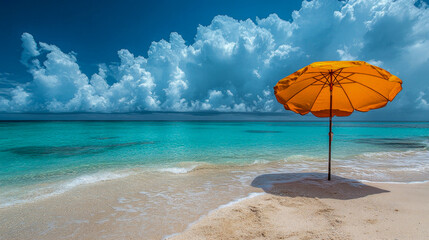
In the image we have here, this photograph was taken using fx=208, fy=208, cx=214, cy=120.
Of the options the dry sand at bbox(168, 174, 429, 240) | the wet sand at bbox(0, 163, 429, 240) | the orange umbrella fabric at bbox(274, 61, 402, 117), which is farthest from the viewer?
the orange umbrella fabric at bbox(274, 61, 402, 117)

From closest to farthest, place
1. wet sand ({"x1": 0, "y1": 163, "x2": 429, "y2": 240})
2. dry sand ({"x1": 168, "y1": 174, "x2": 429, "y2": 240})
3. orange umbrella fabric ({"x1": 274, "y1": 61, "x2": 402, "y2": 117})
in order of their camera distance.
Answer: dry sand ({"x1": 168, "y1": 174, "x2": 429, "y2": 240}) → wet sand ({"x1": 0, "y1": 163, "x2": 429, "y2": 240}) → orange umbrella fabric ({"x1": 274, "y1": 61, "x2": 402, "y2": 117})

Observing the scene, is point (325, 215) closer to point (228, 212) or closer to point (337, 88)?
point (228, 212)

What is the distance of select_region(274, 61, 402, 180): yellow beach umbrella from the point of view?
212 inches

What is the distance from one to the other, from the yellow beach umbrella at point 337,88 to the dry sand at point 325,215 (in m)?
2.06

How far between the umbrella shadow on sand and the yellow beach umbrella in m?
1.41

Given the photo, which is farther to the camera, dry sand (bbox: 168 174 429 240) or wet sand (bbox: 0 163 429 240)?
wet sand (bbox: 0 163 429 240)

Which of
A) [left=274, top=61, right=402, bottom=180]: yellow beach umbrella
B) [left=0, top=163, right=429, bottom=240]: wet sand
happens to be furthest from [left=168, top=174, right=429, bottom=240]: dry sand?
[left=274, top=61, right=402, bottom=180]: yellow beach umbrella

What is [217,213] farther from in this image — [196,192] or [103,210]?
[103,210]

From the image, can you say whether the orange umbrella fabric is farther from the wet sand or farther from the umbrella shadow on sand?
the wet sand

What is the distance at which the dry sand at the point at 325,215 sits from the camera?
343cm

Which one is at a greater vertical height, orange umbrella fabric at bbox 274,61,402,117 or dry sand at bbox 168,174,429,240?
orange umbrella fabric at bbox 274,61,402,117

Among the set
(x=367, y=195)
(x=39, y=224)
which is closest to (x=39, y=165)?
(x=39, y=224)

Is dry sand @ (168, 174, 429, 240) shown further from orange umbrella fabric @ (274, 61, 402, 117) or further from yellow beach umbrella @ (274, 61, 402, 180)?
orange umbrella fabric @ (274, 61, 402, 117)

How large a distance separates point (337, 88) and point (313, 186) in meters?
3.17
